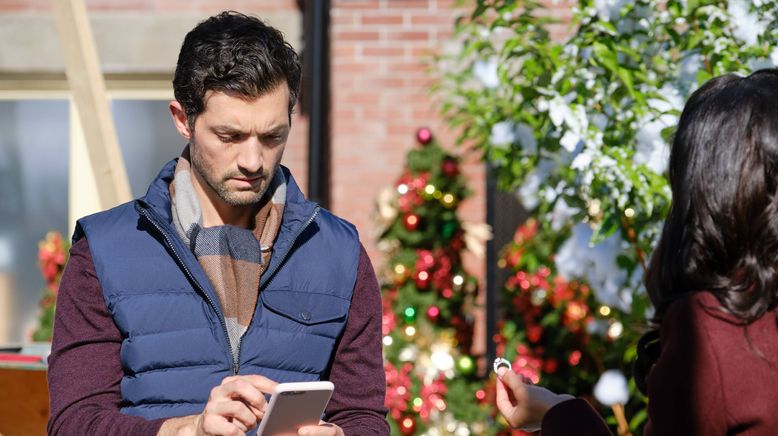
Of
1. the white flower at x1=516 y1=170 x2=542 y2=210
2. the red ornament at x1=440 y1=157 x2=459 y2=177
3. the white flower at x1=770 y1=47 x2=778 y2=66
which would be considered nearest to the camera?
the white flower at x1=770 y1=47 x2=778 y2=66

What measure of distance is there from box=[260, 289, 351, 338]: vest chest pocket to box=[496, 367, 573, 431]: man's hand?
361 millimetres

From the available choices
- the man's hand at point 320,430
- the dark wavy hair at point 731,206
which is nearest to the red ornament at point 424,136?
the man's hand at point 320,430

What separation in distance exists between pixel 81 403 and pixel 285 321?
41 cm

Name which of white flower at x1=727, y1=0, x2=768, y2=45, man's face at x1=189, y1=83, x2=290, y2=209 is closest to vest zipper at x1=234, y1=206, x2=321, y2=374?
man's face at x1=189, y1=83, x2=290, y2=209

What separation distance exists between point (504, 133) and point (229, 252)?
220 cm

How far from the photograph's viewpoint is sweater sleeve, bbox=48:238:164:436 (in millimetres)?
2256

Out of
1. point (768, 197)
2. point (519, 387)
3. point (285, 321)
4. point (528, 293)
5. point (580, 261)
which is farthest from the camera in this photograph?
point (528, 293)

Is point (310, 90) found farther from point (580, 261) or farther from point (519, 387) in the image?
point (519, 387)

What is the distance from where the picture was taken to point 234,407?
2.10 meters

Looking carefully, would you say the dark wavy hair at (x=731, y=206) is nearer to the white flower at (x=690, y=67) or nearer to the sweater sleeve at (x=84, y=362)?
the sweater sleeve at (x=84, y=362)

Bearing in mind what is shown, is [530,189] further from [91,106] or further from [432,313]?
[91,106]

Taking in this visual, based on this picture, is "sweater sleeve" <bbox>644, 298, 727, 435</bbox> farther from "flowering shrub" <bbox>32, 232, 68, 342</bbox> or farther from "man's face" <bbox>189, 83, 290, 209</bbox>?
"flowering shrub" <bbox>32, 232, 68, 342</bbox>

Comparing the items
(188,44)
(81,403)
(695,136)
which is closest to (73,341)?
(81,403)

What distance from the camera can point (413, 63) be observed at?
643cm
